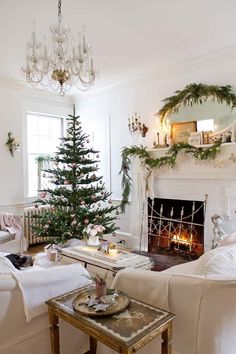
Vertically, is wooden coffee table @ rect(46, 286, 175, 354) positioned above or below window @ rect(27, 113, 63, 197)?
below

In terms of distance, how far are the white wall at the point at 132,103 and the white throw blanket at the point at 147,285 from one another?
3.09m

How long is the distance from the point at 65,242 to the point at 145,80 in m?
2.99

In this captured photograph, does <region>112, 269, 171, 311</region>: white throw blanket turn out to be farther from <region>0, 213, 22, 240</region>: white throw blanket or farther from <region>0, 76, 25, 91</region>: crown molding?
<region>0, 76, 25, 91</region>: crown molding

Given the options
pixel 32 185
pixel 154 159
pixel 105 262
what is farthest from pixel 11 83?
pixel 105 262

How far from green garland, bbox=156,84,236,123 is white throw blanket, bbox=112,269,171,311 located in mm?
2867

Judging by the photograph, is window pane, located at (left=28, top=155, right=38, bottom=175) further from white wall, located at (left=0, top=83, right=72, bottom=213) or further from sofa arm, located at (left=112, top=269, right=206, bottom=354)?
sofa arm, located at (left=112, top=269, right=206, bottom=354)

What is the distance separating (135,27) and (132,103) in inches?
74.3

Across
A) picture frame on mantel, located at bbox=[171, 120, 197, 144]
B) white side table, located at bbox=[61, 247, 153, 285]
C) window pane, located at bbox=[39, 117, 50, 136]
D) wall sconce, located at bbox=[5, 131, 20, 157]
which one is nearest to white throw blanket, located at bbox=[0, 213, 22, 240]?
wall sconce, located at bbox=[5, 131, 20, 157]

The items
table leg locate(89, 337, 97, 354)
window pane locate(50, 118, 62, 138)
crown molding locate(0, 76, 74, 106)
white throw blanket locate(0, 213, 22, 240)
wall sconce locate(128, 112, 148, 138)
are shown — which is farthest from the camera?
window pane locate(50, 118, 62, 138)

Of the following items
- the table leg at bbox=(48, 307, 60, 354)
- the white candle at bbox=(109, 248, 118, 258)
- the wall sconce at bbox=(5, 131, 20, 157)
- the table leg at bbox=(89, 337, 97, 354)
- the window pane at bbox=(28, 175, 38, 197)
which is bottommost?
the table leg at bbox=(89, 337, 97, 354)

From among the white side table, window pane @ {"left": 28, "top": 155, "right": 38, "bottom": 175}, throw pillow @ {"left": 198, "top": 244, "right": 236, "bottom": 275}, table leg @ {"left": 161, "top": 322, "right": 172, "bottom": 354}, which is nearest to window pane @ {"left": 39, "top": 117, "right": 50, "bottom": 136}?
window pane @ {"left": 28, "top": 155, "right": 38, "bottom": 175}

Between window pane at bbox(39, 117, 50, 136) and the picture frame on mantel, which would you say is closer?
the picture frame on mantel

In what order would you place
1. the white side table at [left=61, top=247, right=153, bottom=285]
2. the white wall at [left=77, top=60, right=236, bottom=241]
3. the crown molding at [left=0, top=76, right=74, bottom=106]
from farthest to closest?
1. the crown molding at [left=0, top=76, right=74, bottom=106]
2. the white wall at [left=77, top=60, right=236, bottom=241]
3. the white side table at [left=61, top=247, right=153, bottom=285]

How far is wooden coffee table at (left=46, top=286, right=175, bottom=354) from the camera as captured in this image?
4.41 feet
